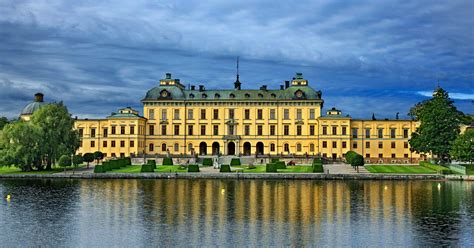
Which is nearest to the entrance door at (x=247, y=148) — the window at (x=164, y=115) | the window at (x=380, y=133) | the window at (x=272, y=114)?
the window at (x=272, y=114)

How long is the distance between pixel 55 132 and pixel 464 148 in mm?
52970

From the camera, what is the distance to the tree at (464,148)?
7050 centimetres

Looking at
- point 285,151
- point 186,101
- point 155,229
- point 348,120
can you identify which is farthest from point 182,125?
point 155,229

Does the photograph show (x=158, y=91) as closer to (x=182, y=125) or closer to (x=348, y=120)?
(x=182, y=125)

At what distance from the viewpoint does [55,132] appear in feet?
254

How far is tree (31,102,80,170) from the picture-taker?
76.4m

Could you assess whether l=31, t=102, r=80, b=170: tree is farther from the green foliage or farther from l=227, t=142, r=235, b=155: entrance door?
l=227, t=142, r=235, b=155: entrance door

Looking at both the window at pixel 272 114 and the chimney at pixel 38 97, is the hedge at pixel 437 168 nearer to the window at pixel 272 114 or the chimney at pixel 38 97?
the window at pixel 272 114

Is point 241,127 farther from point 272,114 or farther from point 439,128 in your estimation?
point 439,128

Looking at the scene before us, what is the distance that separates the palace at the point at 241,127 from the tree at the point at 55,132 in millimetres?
19501

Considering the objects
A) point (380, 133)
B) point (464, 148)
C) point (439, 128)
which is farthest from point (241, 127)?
point (464, 148)

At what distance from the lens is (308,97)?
99750 mm

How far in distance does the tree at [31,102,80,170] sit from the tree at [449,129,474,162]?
5071 cm

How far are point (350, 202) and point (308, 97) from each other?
55.4m
